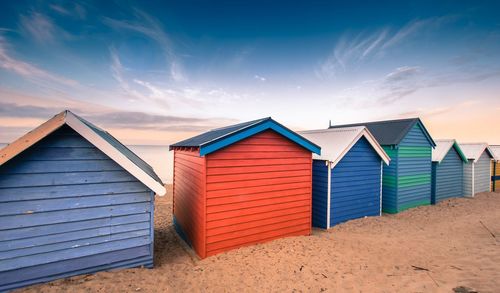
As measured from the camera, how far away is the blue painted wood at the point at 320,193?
361 inches

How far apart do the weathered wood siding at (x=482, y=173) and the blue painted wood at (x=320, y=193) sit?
15120 millimetres

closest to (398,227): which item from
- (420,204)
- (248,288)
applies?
(420,204)

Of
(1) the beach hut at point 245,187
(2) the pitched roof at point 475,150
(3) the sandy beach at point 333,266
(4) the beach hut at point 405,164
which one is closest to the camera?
(3) the sandy beach at point 333,266

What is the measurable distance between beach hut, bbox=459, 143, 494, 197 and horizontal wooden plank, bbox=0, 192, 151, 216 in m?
21.0

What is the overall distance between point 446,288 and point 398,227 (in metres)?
5.48

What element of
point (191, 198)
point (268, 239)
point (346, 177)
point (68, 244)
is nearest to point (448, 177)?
point (346, 177)

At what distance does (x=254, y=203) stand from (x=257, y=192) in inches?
13.8

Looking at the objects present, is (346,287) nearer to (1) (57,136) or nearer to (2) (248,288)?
(2) (248,288)

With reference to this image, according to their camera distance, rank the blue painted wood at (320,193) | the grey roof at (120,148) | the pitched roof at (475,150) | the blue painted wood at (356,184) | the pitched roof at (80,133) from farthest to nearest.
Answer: the pitched roof at (475,150)
the blue painted wood at (356,184)
the blue painted wood at (320,193)
the grey roof at (120,148)
the pitched roof at (80,133)

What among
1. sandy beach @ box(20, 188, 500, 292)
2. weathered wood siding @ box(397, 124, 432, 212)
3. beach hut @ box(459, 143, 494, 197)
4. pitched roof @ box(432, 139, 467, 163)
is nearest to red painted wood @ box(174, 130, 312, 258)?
sandy beach @ box(20, 188, 500, 292)

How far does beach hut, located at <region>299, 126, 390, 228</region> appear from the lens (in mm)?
9180

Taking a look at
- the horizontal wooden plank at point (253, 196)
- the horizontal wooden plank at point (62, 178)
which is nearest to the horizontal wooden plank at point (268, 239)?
the horizontal wooden plank at point (253, 196)

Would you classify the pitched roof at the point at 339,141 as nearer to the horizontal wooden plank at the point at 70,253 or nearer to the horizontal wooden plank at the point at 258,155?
the horizontal wooden plank at the point at 258,155

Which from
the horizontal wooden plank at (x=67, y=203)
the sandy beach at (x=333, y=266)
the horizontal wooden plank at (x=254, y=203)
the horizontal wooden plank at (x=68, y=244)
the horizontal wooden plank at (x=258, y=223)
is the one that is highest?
the horizontal wooden plank at (x=67, y=203)
